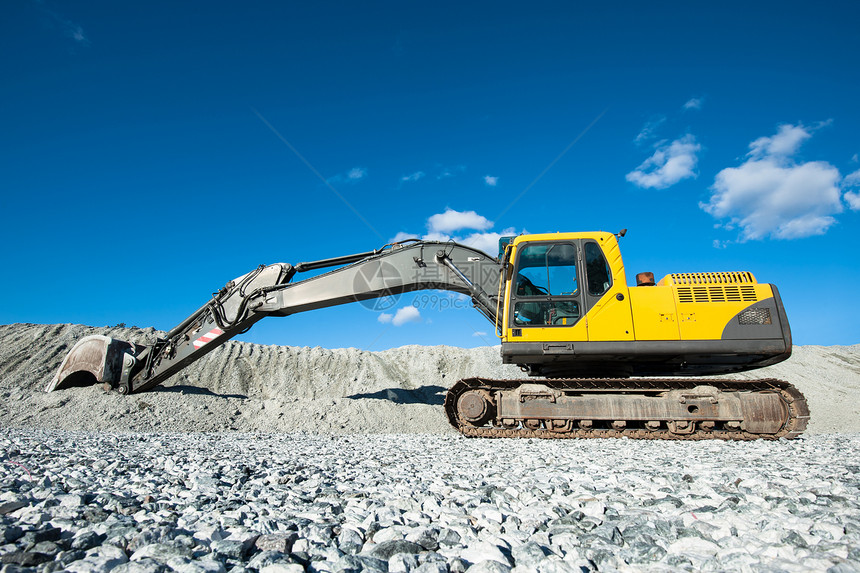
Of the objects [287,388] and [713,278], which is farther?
[287,388]

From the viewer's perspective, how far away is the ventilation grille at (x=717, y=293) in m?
6.93

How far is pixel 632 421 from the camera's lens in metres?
7.10

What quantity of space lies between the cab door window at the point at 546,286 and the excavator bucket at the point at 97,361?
11052 mm

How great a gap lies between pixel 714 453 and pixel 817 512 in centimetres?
293

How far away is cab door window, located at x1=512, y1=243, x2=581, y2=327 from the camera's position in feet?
23.5

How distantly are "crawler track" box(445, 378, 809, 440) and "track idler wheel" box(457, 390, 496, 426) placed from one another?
0.18 feet

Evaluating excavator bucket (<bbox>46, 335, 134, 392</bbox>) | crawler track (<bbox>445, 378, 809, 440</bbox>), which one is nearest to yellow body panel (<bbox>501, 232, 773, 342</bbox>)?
crawler track (<bbox>445, 378, 809, 440</bbox>)

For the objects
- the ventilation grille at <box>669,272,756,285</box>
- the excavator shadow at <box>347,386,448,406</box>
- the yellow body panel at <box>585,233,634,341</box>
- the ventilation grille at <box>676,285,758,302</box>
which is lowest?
the excavator shadow at <box>347,386,448,406</box>

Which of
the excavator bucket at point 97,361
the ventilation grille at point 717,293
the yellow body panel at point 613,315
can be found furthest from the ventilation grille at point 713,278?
the excavator bucket at point 97,361

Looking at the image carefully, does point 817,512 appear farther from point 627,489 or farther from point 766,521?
point 627,489

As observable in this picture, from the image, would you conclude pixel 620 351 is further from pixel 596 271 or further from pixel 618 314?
Answer: pixel 596 271

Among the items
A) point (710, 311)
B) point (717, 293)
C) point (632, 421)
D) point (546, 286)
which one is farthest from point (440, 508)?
point (717, 293)

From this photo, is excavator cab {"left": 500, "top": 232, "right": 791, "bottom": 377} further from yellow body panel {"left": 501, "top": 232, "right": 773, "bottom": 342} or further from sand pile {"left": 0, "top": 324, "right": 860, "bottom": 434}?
sand pile {"left": 0, "top": 324, "right": 860, "bottom": 434}

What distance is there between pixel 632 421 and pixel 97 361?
44.4 feet
